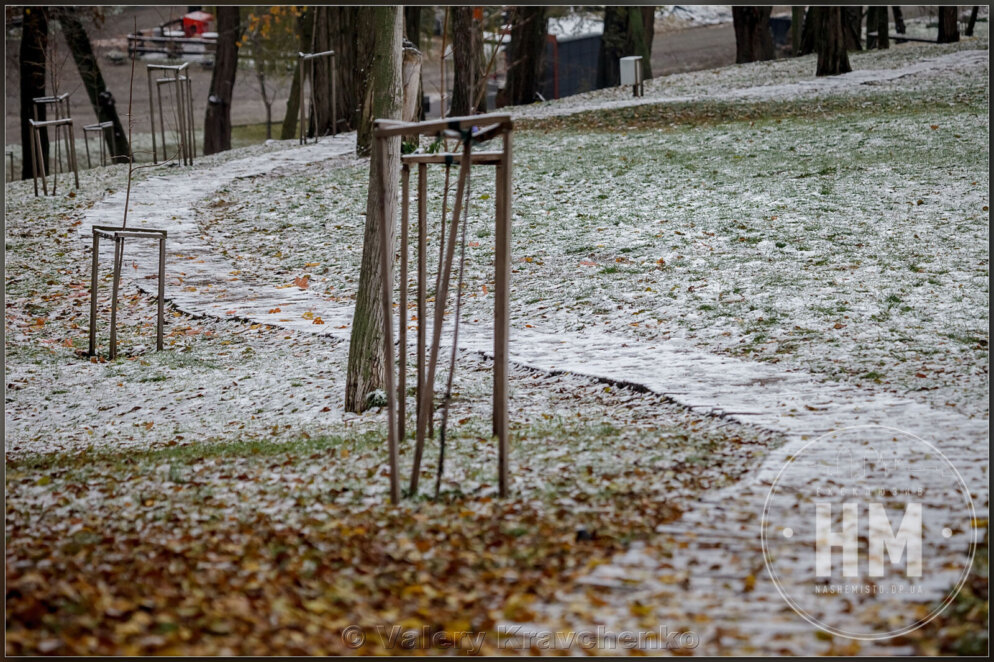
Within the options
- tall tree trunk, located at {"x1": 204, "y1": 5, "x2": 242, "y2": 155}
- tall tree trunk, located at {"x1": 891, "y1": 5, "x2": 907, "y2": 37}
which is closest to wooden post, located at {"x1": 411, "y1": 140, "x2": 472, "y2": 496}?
tall tree trunk, located at {"x1": 204, "y1": 5, "x2": 242, "y2": 155}

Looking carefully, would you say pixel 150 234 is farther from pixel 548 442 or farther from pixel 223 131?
pixel 223 131

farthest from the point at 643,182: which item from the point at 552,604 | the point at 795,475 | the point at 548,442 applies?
the point at 552,604

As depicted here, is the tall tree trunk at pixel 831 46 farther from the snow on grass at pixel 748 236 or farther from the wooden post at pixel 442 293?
the wooden post at pixel 442 293

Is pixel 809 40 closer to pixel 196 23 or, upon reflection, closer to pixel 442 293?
pixel 196 23

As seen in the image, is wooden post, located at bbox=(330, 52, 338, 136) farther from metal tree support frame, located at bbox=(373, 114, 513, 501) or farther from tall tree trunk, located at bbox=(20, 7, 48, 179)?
metal tree support frame, located at bbox=(373, 114, 513, 501)

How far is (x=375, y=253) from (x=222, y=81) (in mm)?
15777

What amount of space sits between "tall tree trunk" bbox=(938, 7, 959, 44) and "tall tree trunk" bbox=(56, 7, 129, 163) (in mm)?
19742

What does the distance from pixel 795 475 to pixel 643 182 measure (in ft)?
26.3

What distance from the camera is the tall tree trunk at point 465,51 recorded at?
1734cm

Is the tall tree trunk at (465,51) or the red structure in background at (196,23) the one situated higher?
the red structure in background at (196,23)

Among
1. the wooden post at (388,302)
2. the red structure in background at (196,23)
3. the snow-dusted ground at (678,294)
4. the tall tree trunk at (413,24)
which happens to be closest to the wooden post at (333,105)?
the tall tree trunk at (413,24)

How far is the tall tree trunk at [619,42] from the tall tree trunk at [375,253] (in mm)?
18595

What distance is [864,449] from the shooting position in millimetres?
4898

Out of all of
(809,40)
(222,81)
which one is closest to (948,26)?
(809,40)
